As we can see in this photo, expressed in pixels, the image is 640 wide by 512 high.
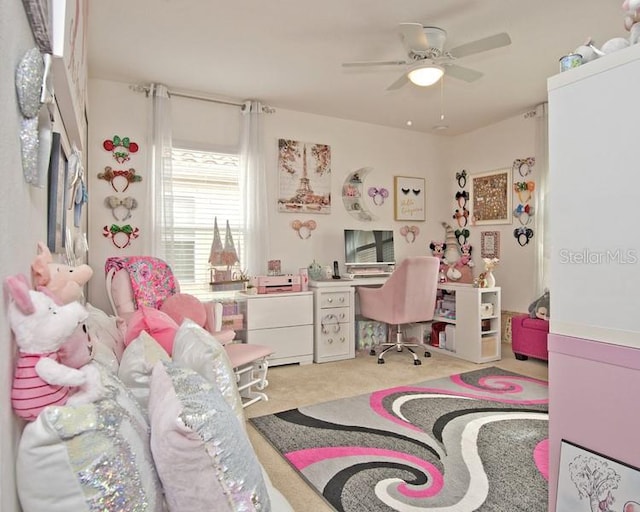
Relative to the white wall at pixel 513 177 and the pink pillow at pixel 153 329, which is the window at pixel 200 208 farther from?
the white wall at pixel 513 177

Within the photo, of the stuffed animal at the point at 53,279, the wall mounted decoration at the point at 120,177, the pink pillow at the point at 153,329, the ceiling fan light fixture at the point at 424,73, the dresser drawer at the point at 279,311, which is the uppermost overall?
the ceiling fan light fixture at the point at 424,73

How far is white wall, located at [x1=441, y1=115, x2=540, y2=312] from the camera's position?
4.57 m

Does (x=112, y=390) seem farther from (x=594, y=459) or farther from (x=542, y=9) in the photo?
(x=542, y=9)

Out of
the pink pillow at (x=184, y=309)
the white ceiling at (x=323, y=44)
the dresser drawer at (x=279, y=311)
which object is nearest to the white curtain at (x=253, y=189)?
the white ceiling at (x=323, y=44)

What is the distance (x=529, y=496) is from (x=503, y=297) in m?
3.31

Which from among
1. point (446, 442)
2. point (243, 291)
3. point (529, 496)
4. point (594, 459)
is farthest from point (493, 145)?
point (594, 459)

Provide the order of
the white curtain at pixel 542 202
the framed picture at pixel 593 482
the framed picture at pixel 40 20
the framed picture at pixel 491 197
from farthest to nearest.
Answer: the framed picture at pixel 491 197 < the white curtain at pixel 542 202 < the framed picture at pixel 593 482 < the framed picture at pixel 40 20

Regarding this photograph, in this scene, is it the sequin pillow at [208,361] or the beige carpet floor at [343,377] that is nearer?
the sequin pillow at [208,361]

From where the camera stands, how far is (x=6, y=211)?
0.61 meters

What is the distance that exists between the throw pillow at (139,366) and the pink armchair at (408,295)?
294 cm

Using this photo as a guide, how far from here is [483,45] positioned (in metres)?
2.53

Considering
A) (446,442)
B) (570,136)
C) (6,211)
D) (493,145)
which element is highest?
(493,145)

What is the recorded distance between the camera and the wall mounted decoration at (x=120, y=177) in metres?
3.70

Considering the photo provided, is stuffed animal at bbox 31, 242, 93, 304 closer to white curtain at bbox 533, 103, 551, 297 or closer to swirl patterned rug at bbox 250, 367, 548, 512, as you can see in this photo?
swirl patterned rug at bbox 250, 367, 548, 512
